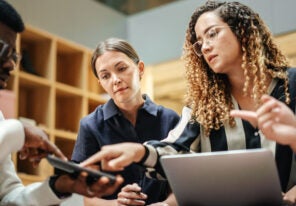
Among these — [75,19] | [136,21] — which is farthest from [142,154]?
[136,21]

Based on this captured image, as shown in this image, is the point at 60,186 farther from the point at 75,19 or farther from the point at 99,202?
the point at 75,19

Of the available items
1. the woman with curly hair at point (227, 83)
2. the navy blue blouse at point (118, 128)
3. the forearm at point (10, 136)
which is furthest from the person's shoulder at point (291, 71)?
the forearm at point (10, 136)

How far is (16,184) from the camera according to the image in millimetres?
1531

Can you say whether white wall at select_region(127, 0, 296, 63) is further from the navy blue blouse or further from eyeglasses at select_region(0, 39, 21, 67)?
eyeglasses at select_region(0, 39, 21, 67)

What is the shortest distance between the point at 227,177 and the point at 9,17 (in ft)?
2.28

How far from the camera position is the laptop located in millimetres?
1224

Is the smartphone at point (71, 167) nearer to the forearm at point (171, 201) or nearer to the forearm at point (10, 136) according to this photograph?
the forearm at point (10, 136)

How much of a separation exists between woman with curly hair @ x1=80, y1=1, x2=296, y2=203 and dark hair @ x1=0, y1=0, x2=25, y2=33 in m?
0.52

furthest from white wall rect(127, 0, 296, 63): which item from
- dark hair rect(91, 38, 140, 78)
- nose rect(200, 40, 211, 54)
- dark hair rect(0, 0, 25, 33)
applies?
dark hair rect(0, 0, 25, 33)

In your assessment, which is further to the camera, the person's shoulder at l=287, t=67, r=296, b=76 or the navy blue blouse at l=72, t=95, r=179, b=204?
the navy blue blouse at l=72, t=95, r=179, b=204

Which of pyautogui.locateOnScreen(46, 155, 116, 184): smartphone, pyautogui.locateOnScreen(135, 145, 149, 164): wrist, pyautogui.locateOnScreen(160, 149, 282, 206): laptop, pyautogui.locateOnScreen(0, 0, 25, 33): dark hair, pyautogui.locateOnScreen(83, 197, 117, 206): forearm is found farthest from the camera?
pyautogui.locateOnScreen(83, 197, 117, 206): forearm

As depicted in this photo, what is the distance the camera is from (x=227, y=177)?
1.27 meters

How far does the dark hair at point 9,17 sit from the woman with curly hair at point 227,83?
0.52 metres

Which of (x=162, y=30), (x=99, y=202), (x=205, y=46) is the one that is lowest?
(x=99, y=202)
